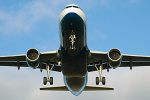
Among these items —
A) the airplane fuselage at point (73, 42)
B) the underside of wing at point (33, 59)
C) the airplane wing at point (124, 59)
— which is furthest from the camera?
the airplane wing at point (124, 59)

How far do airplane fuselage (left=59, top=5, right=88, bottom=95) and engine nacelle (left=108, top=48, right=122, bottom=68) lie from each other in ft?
7.25

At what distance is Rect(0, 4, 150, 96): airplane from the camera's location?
22.0 metres

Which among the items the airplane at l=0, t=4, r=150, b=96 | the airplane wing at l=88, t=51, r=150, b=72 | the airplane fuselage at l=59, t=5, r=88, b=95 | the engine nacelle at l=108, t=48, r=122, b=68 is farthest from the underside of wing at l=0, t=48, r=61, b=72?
the engine nacelle at l=108, t=48, r=122, b=68

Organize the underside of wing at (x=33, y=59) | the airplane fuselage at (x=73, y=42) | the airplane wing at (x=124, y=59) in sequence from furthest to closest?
1. the airplane wing at (x=124, y=59)
2. the underside of wing at (x=33, y=59)
3. the airplane fuselage at (x=73, y=42)

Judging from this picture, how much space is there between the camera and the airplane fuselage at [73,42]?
2167 centimetres

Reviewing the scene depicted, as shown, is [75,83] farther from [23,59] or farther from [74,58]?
[23,59]

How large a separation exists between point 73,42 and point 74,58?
6.53ft

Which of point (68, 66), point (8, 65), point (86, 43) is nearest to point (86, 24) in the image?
point (86, 43)

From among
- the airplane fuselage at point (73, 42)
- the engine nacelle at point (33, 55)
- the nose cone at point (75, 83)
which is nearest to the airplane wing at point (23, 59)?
the engine nacelle at point (33, 55)

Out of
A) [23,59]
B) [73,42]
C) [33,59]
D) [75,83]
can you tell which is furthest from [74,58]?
[23,59]

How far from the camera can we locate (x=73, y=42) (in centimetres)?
2219

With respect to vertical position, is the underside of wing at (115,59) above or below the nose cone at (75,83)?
above

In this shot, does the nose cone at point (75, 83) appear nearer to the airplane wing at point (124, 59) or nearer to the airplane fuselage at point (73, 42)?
the airplane fuselage at point (73, 42)

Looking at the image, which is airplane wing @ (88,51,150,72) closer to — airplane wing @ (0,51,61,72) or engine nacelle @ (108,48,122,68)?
engine nacelle @ (108,48,122,68)
